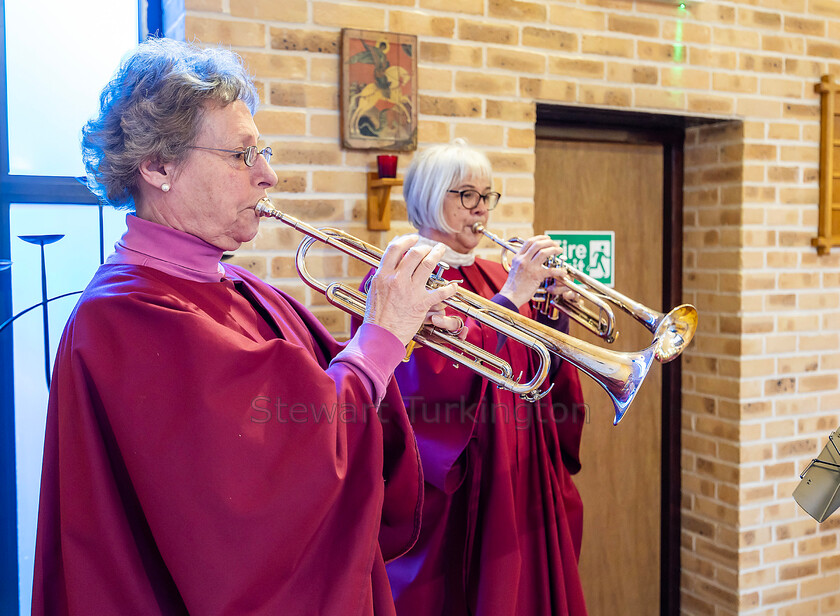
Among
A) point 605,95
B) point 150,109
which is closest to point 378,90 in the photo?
point 605,95

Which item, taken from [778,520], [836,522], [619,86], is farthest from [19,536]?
[836,522]

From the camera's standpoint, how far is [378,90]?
7.39 feet

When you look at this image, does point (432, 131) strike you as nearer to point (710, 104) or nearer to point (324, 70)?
point (324, 70)

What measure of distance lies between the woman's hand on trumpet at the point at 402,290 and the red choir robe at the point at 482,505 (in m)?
0.55

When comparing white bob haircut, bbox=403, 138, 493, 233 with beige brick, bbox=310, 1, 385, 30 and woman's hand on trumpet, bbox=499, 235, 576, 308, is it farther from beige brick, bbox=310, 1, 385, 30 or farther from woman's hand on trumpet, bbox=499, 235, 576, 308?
beige brick, bbox=310, 1, 385, 30

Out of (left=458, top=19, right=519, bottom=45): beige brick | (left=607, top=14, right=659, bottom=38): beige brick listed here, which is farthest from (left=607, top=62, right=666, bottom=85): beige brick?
(left=458, top=19, right=519, bottom=45): beige brick

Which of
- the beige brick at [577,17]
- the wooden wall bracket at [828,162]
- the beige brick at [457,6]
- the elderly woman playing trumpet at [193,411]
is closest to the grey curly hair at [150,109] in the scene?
the elderly woman playing trumpet at [193,411]

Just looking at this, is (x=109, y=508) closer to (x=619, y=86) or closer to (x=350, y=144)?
(x=350, y=144)

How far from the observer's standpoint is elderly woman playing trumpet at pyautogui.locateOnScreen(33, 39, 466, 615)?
3.70ft

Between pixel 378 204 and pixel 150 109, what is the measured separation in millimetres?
1035

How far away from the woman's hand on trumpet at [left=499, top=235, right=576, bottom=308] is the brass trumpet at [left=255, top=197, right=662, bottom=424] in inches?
10.0

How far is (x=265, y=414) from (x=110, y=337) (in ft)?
0.84

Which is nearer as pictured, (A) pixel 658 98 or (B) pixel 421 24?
(B) pixel 421 24

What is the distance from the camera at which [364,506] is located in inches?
48.5
